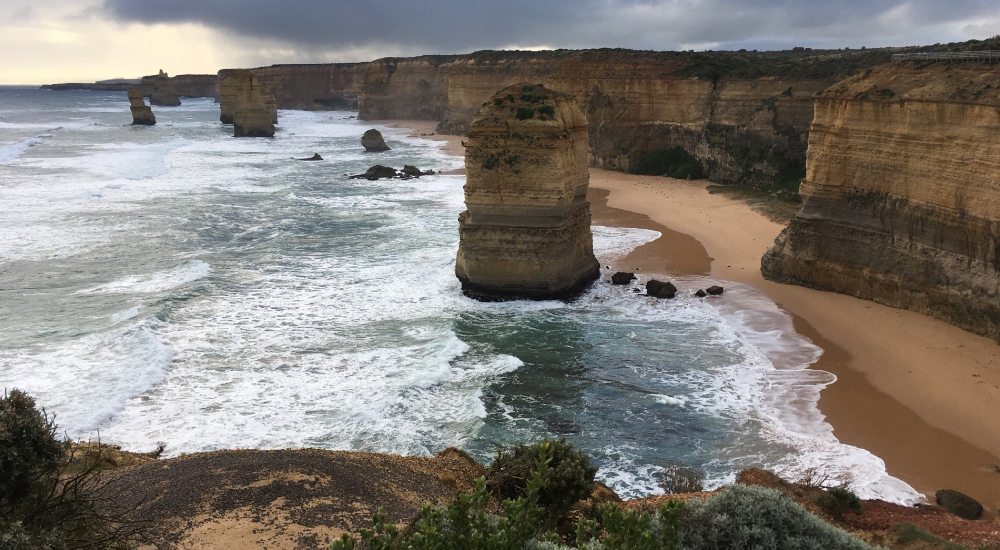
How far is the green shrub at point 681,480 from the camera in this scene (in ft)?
35.6

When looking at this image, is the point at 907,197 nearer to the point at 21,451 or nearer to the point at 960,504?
the point at 960,504

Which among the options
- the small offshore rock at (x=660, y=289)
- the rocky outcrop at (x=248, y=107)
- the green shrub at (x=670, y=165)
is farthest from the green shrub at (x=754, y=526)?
the rocky outcrop at (x=248, y=107)

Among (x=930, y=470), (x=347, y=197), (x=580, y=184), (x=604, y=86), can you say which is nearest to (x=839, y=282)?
(x=580, y=184)

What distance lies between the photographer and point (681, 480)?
11008 mm

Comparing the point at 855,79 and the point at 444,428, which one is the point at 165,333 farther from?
the point at 855,79

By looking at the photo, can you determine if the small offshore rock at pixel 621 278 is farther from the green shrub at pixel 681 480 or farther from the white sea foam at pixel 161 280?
the white sea foam at pixel 161 280

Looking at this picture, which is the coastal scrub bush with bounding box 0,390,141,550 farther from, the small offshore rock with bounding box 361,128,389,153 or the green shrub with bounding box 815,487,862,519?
the small offshore rock with bounding box 361,128,389,153

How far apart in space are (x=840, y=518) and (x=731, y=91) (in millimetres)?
34292

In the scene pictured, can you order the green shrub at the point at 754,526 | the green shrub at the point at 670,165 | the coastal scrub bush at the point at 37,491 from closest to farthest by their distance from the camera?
the coastal scrub bush at the point at 37,491
the green shrub at the point at 754,526
the green shrub at the point at 670,165

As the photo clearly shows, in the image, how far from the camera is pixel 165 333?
56.5ft

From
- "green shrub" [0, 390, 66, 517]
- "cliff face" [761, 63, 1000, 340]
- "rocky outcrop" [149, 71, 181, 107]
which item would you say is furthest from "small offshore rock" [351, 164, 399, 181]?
"rocky outcrop" [149, 71, 181, 107]

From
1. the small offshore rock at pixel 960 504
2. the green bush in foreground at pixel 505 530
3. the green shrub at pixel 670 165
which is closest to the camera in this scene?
the green bush in foreground at pixel 505 530

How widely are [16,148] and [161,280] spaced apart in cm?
4449

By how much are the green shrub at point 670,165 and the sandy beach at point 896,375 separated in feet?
49.9
